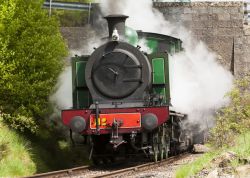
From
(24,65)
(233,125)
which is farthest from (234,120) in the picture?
(24,65)

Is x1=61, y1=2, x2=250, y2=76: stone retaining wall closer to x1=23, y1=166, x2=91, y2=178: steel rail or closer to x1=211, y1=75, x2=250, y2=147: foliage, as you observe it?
x1=211, y1=75, x2=250, y2=147: foliage

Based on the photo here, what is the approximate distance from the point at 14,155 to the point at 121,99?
2475 mm

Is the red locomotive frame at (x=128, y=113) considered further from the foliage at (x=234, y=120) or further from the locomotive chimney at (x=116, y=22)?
the locomotive chimney at (x=116, y=22)

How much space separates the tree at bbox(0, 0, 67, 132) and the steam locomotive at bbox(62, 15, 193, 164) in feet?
4.23

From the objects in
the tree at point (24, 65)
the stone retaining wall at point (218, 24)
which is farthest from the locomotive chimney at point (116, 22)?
the stone retaining wall at point (218, 24)

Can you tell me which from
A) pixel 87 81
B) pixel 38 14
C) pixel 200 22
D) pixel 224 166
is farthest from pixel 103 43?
pixel 200 22

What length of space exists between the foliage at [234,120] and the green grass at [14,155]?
388 centimetres

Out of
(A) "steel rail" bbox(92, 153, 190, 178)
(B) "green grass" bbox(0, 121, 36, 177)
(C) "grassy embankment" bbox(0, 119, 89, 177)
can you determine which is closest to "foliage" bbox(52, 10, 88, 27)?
(C) "grassy embankment" bbox(0, 119, 89, 177)

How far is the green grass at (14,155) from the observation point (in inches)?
422

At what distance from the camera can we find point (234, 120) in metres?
11.9

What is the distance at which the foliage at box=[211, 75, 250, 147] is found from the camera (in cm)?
1087

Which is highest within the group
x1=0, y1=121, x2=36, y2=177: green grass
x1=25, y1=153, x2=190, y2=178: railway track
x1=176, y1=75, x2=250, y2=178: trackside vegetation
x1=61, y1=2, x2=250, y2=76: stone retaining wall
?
x1=61, y1=2, x2=250, y2=76: stone retaining wall

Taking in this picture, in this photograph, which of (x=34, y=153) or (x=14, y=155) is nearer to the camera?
(x=14, y=155)

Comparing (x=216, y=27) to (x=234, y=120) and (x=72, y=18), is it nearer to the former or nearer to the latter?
(x=72, y=18)
